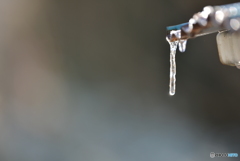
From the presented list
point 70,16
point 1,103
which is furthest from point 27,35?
point 1,103

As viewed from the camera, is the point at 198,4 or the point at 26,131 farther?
the point at 198,4

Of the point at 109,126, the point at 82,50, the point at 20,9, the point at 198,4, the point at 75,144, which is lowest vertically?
the point at 75,144

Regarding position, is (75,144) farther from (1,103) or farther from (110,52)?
(110,52)

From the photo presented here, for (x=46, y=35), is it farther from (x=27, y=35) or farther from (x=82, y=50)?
(x=82, y=50)

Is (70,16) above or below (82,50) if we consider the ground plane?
above

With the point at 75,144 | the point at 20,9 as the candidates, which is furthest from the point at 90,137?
the point at 20,9

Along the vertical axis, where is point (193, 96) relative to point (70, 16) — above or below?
below

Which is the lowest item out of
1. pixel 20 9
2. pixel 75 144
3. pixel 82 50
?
pixel 75 144
